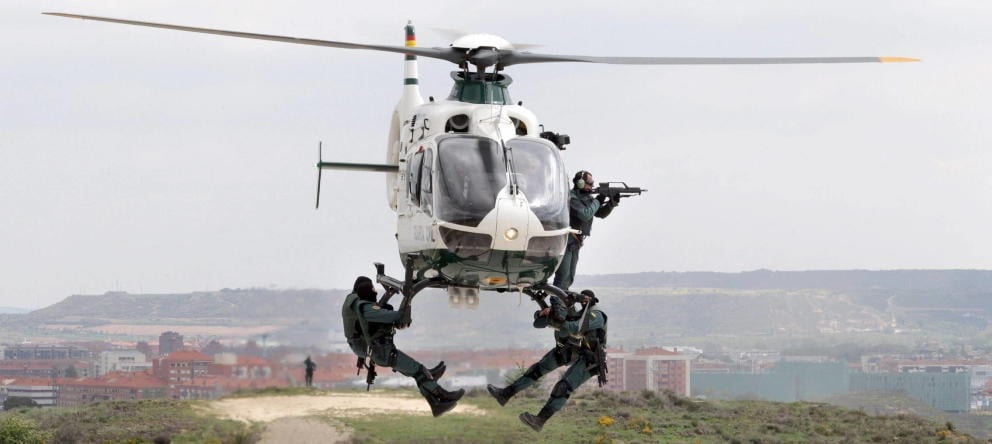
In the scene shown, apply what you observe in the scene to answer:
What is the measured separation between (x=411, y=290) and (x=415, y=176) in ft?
6.26

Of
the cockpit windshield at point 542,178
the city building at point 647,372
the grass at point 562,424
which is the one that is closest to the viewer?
the cockpit windshield at point 542,178

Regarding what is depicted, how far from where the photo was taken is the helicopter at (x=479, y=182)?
77.2ft

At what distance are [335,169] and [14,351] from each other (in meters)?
39.4

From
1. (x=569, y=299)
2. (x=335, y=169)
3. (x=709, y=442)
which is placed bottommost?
(x=709, y=442)

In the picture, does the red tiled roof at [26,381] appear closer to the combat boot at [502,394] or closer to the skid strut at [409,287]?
the combat boot at [502,394]

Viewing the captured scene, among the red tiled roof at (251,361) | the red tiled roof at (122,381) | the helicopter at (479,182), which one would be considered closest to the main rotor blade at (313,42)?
the helicopter at (479,182)

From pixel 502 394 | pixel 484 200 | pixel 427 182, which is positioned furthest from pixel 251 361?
pixel 484 200

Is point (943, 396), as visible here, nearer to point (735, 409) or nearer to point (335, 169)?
point (735, 409)

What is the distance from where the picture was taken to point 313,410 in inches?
1428

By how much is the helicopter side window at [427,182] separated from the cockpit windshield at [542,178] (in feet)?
4.25

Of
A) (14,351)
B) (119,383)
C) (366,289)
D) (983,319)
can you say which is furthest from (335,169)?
(983,319)

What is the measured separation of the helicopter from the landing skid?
0.07 ft

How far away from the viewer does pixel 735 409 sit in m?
43.4

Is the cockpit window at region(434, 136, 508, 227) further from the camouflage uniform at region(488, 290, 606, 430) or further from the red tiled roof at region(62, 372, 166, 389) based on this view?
the red tiled roof at region(62, 372, 166, 389)
